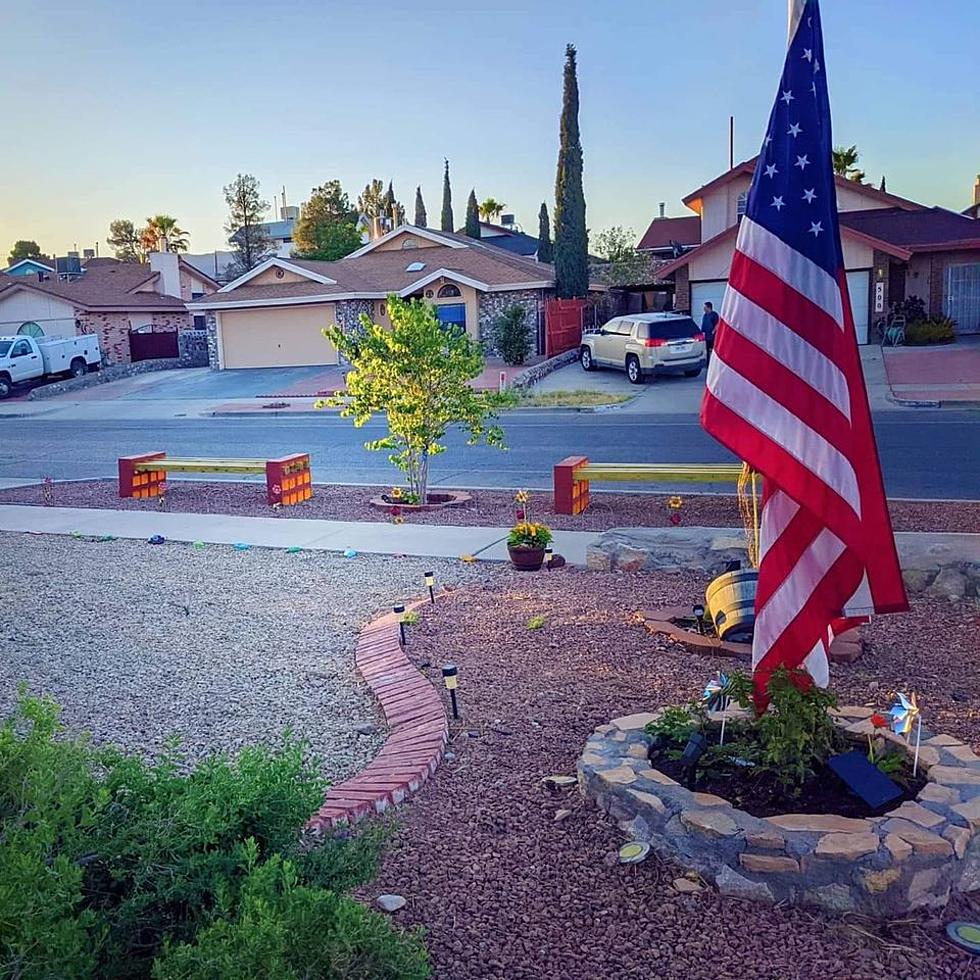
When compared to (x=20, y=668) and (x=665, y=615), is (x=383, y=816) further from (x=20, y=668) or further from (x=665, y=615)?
(x=20, y=668)

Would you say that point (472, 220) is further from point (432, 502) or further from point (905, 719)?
point (905, 719)

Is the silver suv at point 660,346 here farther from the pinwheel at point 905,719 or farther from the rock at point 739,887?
the rock at point 739,887

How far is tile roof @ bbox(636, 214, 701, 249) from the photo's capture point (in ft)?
158

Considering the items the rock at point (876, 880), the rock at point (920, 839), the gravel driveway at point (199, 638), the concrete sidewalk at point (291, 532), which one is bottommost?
the gravel driveway at point (199, 638)

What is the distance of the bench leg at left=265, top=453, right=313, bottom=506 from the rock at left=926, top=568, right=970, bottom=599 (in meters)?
8.21

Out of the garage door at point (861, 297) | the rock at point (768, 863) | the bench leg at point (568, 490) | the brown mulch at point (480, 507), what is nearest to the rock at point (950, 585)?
the brown mulch at point (480, 507)

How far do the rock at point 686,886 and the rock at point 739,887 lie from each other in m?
0.07

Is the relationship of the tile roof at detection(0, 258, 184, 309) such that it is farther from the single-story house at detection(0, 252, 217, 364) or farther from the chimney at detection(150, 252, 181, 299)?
the chimney at detection(150, 252, 181, 299)

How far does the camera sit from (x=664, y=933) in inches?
138

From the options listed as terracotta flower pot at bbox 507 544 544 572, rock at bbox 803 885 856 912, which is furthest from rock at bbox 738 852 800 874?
terracotta flower pot at bbox 507 544 544 572

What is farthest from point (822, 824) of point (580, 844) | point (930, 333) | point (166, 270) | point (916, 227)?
point (166, 270)

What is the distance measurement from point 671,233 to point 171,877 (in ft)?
163

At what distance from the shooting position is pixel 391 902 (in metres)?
3.70

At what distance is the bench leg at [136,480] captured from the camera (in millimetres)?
14320
